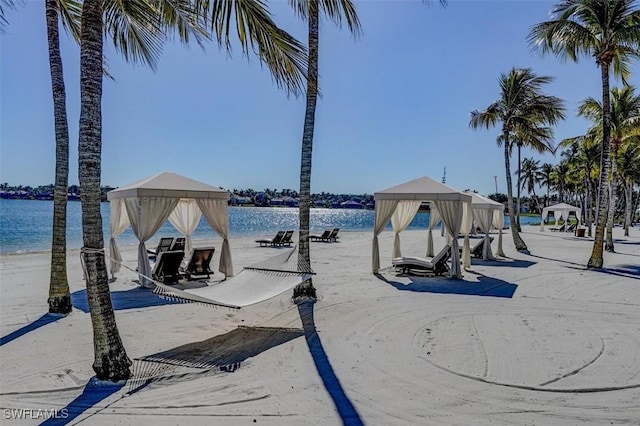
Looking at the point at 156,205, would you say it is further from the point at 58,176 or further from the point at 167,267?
the point at 58,176

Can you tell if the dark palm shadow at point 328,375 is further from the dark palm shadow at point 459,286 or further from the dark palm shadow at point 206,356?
the dark palm shadow at point 459,286

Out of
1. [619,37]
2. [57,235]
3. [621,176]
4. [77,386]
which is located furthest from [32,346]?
[621,176]

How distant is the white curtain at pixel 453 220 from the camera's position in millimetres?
9906

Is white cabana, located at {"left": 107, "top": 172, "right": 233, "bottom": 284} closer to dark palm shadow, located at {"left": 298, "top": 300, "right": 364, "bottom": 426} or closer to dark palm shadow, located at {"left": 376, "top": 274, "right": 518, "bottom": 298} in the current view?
dark palm shadow, located at {"left": 298, "top": 300, "right": 364, "bottom": 426}

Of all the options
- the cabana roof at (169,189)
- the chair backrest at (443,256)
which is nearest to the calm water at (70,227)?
the cabana roof at (169,189)

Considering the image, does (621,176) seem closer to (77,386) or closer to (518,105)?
(518,105)

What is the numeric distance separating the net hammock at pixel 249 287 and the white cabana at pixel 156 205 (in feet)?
8.47

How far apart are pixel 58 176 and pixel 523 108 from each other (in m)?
15.1

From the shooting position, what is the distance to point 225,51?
4.27 metres

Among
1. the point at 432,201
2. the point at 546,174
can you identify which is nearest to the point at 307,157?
the point at 432,201

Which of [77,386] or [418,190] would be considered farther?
[418,190]

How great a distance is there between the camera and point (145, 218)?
27.9ft

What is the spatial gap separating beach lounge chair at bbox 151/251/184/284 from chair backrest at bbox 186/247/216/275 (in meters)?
0.45

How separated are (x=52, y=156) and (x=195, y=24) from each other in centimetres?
347
